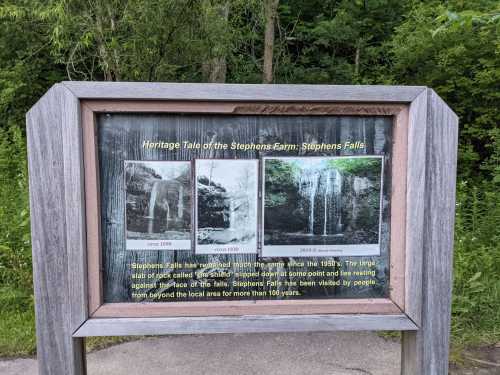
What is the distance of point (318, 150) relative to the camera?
2125mm

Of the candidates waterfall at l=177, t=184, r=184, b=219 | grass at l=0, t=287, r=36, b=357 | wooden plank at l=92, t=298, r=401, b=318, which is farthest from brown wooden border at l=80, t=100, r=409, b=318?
grass at l=0, t=287, r=36, b=357

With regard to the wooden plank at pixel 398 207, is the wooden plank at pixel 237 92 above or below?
above

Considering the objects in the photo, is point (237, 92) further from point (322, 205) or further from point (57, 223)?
point (57, 223)

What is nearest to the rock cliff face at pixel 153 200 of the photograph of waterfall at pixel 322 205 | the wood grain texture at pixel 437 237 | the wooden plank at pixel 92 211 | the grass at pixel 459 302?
the wooden plank at pixel 92 211

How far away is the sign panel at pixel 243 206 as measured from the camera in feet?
6.85

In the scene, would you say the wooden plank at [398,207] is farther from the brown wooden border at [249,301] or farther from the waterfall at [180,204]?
the waterfall at [180,204]

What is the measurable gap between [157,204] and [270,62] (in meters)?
9.07

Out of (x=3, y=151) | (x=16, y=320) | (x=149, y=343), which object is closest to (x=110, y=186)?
(x=149, y=343)

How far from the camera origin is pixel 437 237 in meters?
2.17

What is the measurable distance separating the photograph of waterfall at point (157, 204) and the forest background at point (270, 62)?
2.01 m

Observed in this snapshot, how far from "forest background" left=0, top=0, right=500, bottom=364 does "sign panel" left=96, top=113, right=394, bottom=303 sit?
1.90m

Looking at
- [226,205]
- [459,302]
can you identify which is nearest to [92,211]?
[226,205]

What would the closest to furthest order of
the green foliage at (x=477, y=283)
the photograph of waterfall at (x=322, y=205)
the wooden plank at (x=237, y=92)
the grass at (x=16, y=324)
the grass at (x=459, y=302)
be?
the wooden plank at (x=237, y=92) < the photograph of waterfall at (x=322, y=205) < the grass at (x=16, y=324) < the grass at (x=459, y=302) < the green foliage at (x=477, y=283)

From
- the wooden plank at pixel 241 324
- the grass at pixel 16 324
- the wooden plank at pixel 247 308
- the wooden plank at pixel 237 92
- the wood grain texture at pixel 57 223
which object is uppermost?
the wooden plank at pixel 237 92
